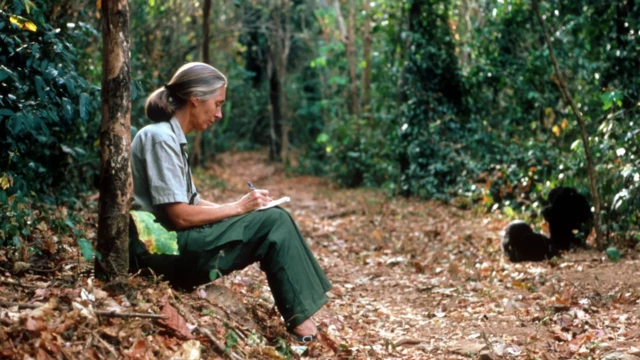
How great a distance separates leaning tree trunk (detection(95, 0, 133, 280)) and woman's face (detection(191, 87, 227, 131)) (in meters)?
0.68

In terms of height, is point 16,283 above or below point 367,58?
below

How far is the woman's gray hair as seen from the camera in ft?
13.8

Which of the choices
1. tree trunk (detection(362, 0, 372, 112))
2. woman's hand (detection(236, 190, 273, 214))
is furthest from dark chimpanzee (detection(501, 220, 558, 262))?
tree trunk (detection(362, 0, 372, 112))

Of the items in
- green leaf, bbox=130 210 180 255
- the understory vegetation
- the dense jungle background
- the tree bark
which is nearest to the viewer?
→ green leaf, bbox=130 210 180 255

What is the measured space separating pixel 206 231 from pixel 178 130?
660 millimetres

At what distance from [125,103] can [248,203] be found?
0.96m

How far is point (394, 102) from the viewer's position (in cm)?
1498

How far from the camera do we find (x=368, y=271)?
763 centimetres

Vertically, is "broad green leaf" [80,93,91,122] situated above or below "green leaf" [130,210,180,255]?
above

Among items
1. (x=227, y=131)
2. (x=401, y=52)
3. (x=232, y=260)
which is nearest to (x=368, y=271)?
(x=232, y=260)

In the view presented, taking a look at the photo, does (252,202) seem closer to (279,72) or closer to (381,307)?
(381,307)

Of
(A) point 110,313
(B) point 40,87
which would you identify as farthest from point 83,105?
(A) point 110,313

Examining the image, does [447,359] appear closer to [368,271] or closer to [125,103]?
[125,103]

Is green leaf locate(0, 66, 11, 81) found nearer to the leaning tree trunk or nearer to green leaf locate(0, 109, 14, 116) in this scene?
green leaf locate(0, 109, 14, 116)
